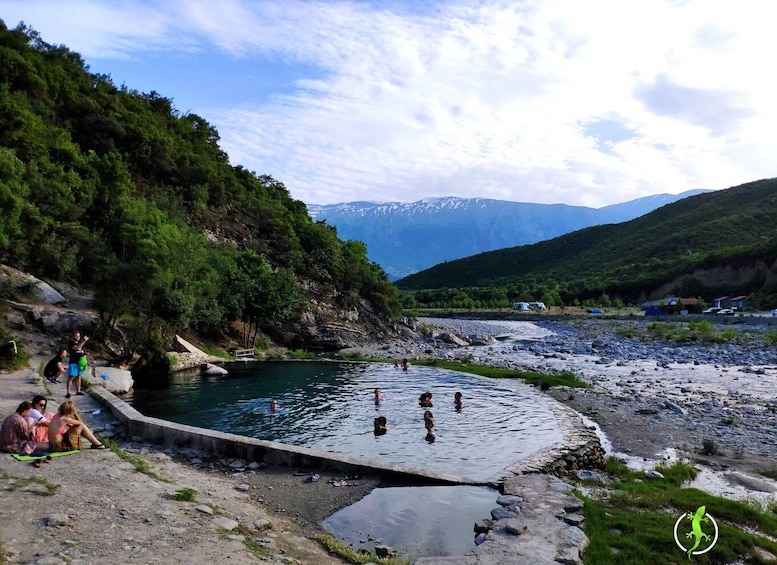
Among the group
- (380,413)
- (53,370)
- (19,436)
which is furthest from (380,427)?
(53,370)

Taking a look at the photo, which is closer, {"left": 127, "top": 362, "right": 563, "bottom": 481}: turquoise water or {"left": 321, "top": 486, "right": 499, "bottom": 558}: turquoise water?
{"left": 321, "top": 486, "right": 499, "bottom": 558}: turquoise water

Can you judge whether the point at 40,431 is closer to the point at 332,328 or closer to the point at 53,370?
the point at 53,370

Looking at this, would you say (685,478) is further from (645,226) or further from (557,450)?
(645,226)

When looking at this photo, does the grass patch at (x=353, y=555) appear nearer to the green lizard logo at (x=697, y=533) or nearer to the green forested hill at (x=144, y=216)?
the green lizard logo at (x=697, y=533)

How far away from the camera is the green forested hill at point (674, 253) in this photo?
353 feet

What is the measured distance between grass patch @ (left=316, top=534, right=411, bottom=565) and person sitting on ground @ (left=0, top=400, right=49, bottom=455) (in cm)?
808

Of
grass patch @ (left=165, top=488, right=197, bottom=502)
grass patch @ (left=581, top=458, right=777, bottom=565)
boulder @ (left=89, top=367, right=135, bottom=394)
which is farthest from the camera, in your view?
boulder @ (left=89, top=367, right=135, bottom=394)

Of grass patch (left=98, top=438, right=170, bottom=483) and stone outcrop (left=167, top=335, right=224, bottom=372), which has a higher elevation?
stone outcrop (left=167, top=335, right=224, bottom=372)

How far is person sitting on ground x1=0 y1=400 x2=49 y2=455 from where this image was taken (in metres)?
12.3

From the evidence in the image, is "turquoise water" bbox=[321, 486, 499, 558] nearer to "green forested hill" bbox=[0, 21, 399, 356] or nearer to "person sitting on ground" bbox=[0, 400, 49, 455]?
"person sitting on ground" bbox=[0, 400, 49, 455]

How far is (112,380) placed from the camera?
84.8 ft

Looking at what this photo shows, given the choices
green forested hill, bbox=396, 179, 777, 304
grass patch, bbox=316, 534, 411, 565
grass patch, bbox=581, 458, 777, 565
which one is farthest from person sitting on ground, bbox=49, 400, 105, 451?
green forested hill, bbox=396, 179, 777, 304

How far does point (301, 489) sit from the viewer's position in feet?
41.2

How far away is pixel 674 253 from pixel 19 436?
503 feet
